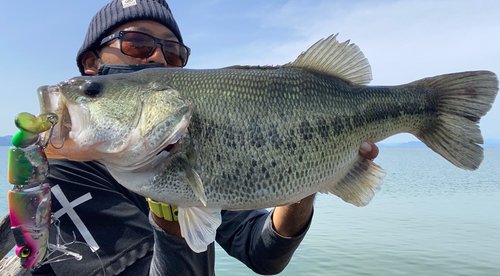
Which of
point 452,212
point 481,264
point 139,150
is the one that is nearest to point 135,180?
point 139,150

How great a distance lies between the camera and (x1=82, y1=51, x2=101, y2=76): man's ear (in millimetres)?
3375

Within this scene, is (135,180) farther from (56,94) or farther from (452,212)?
(452,212)

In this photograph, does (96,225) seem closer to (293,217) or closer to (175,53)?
(293,217)

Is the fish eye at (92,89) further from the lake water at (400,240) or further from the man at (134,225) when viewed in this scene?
the lake water at (400,240)

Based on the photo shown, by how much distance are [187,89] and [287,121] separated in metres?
0.57

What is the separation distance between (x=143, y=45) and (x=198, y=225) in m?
1.91

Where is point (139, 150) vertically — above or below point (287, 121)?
below

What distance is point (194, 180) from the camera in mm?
1678

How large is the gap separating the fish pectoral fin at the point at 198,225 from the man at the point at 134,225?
1.03 ft

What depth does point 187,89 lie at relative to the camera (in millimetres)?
1807

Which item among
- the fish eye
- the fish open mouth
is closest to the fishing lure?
the fish eye

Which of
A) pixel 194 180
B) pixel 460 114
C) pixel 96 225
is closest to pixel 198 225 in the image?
pixel 194 180

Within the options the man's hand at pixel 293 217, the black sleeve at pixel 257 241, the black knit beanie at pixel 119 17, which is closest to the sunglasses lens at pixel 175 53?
the black knit beanie at pixel 119 17

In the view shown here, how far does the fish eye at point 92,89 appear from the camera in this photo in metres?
1.68
